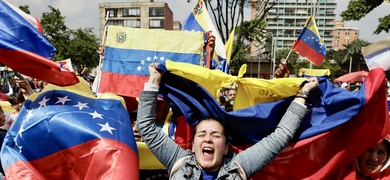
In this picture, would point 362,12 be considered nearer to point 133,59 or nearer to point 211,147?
point 133,59

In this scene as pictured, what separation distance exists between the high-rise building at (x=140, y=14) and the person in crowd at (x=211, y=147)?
245 ft

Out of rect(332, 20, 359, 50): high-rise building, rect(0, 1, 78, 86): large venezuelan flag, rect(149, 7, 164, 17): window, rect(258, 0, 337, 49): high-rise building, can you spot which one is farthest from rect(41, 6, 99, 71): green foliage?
rect(332, 20, 359, 50): high-rise building

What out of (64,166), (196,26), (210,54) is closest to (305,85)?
(64,166)

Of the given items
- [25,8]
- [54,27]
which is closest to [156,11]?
[54,27]

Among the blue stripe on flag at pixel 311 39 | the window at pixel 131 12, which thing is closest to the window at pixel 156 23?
the window at pixel 131 12

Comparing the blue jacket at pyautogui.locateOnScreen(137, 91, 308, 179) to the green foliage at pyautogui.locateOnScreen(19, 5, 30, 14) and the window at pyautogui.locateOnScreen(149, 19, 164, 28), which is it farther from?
the window at pyautogui.locateOnScreen(149, 19, 164, 28)

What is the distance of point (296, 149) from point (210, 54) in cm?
209

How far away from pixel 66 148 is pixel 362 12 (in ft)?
51.6

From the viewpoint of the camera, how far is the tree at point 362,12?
1548 cm

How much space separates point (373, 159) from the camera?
283cm

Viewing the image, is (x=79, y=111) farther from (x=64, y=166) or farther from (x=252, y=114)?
(x=252, y=114)

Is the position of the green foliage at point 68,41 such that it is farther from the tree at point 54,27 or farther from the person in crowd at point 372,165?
the person in crowd at point 372,165

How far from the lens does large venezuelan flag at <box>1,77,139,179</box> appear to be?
237cm

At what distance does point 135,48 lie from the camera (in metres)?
4.47
